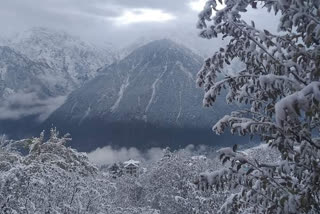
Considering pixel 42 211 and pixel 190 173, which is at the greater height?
pixel 42 211

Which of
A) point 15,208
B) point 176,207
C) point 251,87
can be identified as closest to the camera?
point 251,87

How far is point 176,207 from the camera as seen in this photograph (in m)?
26.8

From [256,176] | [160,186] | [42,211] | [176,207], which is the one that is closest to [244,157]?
[256,176]

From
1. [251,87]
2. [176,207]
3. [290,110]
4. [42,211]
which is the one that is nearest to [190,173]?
[176,207]

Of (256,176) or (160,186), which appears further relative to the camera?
(160,186)

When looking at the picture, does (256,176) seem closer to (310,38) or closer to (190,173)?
(310,38)

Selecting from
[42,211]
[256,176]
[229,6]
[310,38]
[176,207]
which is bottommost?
[176,207]

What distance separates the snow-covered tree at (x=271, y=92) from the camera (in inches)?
198

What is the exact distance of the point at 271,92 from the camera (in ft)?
18.0

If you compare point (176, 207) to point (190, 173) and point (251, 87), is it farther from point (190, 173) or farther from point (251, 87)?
point (251, 87)

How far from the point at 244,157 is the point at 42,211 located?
9251mm

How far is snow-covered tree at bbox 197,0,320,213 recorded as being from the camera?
16.5ft

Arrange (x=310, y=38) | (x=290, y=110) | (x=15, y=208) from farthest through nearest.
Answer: (x=15, y=208) → (x=310, y=38) → (x=290, y=110)

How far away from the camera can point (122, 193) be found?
44.3 meters
